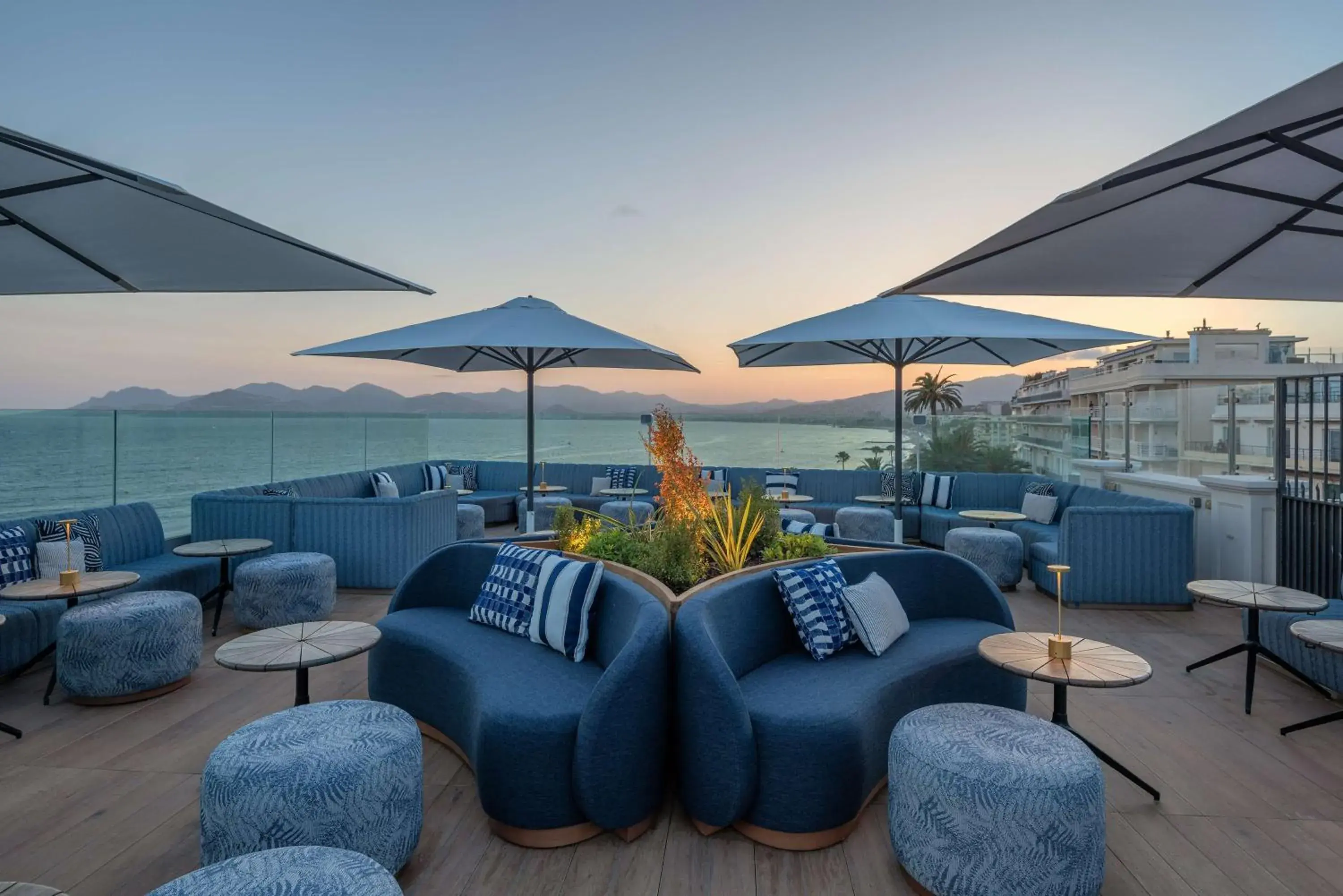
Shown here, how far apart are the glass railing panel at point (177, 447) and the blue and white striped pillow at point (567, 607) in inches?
165

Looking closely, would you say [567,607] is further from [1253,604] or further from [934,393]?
[934,393]

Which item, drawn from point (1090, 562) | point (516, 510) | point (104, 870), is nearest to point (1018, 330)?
point (1090, 562)

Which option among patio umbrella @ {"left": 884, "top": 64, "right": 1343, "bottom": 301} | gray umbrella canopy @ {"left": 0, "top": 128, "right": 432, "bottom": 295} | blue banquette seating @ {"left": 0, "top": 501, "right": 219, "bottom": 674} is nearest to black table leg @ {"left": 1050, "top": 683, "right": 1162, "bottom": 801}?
patio umbrella @ {"left": 884, "top": 64, "right": 1343, "bottom": 301}

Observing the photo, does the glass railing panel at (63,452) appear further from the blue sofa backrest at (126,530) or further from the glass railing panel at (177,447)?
the blue sofa backrest at (126,530)

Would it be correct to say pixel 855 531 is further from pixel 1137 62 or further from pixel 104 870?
pixel 104 870

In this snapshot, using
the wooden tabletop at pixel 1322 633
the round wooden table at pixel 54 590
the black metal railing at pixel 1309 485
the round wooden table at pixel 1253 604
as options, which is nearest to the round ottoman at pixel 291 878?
the round wooden table at pixel 54 590

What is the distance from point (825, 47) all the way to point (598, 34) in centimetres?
247

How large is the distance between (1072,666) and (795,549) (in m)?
1.33

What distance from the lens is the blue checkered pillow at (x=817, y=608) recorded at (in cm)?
304

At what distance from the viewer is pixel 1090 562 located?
5.68 m

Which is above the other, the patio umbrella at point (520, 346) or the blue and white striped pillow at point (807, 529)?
the patio umbrella at point (520, 346)

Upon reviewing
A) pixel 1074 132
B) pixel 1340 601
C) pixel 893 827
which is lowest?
pixel 893 827

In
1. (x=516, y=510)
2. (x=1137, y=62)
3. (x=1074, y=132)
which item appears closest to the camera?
(x=1137, y=62)

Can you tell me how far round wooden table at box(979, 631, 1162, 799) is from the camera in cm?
241
